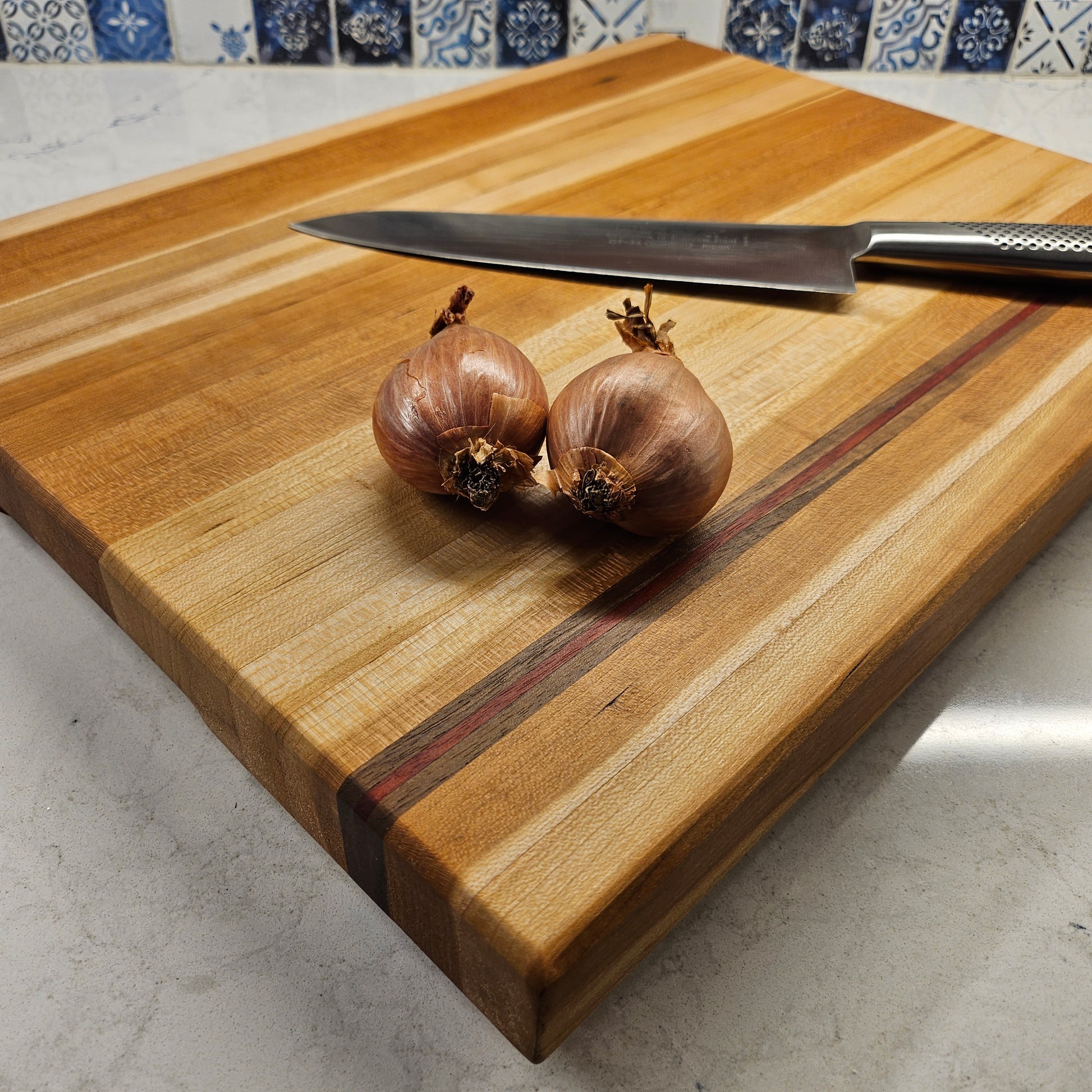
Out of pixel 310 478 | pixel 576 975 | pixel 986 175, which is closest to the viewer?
pixel 576 975

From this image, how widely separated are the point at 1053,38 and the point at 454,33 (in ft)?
3.43

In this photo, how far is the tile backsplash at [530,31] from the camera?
1.79 meters

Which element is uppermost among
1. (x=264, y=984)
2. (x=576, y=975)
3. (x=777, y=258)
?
(x=777, y=258)

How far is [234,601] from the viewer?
2.06 ft

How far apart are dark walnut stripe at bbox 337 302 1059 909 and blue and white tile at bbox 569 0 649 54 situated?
1.32 m

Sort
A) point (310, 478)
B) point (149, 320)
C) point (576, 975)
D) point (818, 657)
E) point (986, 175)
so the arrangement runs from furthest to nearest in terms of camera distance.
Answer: point (986, 175) → point (149, 320) → point (310, 478) → point (818, 657) → point (576, 975)

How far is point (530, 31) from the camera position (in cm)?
189

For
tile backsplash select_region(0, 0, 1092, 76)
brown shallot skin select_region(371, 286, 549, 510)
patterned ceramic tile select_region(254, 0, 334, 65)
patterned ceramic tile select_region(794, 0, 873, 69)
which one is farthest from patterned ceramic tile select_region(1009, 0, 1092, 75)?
brown shallot skin select_region(371, 286, 549, 510)

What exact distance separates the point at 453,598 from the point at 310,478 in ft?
0.49

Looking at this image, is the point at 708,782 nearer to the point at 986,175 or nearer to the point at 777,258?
the point at 777,258

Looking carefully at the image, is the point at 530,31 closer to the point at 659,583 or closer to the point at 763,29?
the point at 763,29

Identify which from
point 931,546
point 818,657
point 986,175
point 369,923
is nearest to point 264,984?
point 369,923

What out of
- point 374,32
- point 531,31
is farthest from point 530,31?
point 374,32

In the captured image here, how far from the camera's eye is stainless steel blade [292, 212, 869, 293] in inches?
35.6
